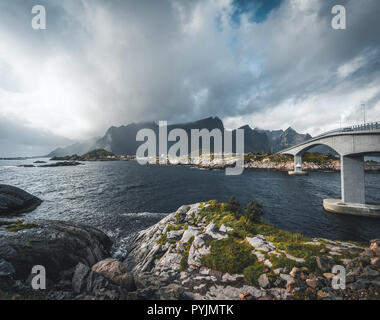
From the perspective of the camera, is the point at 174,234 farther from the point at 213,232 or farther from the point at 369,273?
the point at 369,273

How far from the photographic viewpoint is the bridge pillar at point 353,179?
84.3 ft

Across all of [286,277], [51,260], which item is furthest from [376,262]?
[51,260]

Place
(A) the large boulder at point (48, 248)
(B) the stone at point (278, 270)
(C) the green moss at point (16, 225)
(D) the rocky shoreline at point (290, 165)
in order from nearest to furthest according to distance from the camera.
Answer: (B) the stone at point (278, 270) < (A) the large boulder at point (48, 248) < (C) the green moss at point (16, 225) < (D) the rocky shoreline at point (290, 165)

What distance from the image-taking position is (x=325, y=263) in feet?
25.7

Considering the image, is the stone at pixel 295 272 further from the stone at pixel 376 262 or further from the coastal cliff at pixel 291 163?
the coastal cliff at pixel 291 163

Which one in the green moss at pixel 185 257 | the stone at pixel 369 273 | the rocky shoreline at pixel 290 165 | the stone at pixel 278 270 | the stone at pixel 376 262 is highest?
the rocky shoreline at pixel 290 165

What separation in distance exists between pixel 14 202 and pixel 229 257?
38.7 metres

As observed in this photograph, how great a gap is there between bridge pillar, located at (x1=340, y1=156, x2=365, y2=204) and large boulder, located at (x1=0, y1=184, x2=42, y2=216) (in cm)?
5852

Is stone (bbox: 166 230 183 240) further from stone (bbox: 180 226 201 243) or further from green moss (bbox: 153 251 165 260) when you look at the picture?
green moss (bbox: 153 251 165 260)

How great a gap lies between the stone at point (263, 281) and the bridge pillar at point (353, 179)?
29519 mm

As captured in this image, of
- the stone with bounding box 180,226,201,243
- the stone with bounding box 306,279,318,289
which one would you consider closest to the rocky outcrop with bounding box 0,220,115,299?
the stone with bounding box 180,226,201,243

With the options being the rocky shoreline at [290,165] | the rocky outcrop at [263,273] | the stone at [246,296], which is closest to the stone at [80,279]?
the rocky outcrop at [263,273]
